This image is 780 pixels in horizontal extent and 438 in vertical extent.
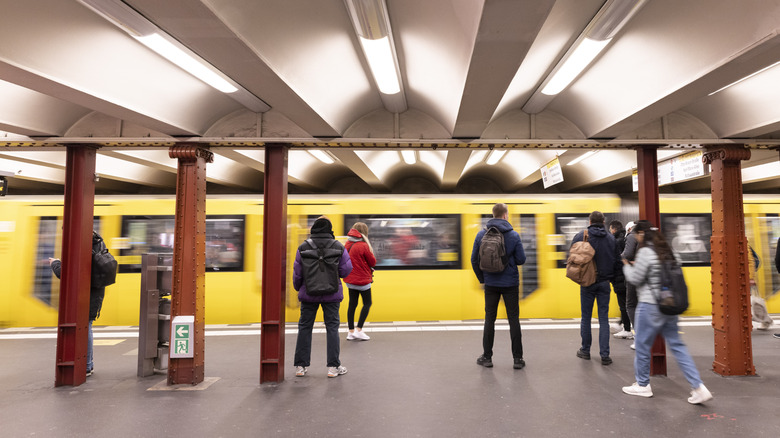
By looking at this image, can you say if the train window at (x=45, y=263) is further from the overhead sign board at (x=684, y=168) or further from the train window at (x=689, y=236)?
the train window at (x=689, y=236)

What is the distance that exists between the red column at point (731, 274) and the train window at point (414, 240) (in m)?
3.72

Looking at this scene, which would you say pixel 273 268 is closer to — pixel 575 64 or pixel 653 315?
pixel 575 64

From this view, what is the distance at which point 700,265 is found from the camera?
7.36 m

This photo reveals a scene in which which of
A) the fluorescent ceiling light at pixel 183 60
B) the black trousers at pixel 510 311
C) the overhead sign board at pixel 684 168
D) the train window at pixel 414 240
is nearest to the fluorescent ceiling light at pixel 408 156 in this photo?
the train window at pixel 414 240

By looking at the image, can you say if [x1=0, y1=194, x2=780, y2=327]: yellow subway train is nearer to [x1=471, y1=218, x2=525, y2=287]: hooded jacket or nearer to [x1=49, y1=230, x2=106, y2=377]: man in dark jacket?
[x1=49, y1=230, x2=106, y2=377]: man in dark jacket

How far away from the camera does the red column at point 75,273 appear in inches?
172

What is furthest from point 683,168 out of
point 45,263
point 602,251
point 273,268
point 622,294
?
point 45,263

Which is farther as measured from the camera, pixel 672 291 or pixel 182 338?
pixel 182 338

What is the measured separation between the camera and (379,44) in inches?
120

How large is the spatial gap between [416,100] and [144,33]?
249 cm

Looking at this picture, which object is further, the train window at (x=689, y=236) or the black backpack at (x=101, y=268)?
the train window at (x=689, y=236)

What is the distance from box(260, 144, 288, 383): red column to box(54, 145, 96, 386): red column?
198 cm

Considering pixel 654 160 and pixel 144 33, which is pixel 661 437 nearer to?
pixel 654 160

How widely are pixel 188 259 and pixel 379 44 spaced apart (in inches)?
118
